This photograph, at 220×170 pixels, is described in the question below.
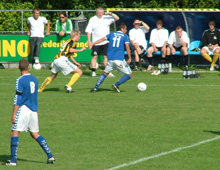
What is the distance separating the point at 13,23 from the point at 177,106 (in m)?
14.3

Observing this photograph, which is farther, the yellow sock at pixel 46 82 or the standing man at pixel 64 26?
the standing man at pixel 64 26

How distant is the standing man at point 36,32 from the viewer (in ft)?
74.1

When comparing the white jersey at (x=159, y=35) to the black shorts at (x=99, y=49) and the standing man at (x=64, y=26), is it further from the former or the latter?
the standing man at (x=64, y=26)

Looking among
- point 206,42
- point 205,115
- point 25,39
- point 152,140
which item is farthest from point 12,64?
A: point 152,140

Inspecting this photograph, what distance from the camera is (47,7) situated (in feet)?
102

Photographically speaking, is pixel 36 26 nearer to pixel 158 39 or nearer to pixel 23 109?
pixel 158 39

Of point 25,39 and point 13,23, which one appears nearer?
point 25,39

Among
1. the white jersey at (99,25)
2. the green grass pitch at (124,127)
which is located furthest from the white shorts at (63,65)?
the white jersey at (99,25)

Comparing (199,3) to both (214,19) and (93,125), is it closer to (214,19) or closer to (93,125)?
(214,19)

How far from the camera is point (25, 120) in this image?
806 cm

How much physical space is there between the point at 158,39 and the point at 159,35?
0.55 ft

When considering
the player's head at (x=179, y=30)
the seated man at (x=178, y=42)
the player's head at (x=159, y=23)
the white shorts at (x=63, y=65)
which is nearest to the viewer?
the white shorts at (x=63, y=65)

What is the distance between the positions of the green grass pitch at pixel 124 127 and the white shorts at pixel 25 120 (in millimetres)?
558

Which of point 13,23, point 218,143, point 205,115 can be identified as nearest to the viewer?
point 218,143
